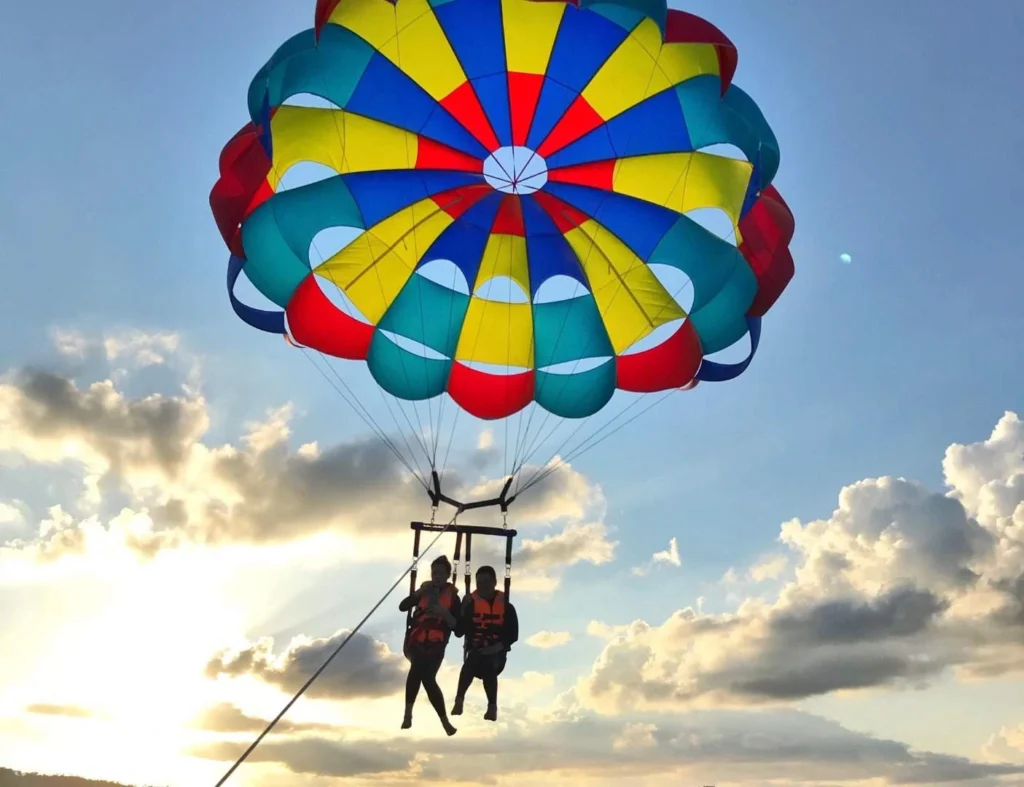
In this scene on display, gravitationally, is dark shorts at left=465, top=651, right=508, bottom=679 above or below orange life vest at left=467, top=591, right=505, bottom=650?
below

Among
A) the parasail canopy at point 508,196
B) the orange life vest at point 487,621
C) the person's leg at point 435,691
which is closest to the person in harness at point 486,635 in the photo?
the orange life vest at point 487,621

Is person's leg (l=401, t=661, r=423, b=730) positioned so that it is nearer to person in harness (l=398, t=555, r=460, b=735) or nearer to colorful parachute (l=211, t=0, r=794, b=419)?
person in harness (l=398, t=555, r=460, b=735)

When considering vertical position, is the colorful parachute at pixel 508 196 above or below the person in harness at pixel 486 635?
above

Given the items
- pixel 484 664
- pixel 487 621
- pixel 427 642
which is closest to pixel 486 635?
pixel 487 621

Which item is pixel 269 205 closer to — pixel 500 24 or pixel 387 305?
pixel 387 305

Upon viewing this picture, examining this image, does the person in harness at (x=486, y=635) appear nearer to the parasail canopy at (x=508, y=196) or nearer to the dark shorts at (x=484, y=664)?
the dark shorts at (x=484, y=664)

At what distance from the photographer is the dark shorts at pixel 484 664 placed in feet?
30.0

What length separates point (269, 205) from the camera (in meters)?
9.95

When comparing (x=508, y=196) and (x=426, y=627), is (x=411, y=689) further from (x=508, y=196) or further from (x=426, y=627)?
Result: (x=508, y=196)

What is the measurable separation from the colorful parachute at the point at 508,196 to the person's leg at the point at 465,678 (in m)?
2.96

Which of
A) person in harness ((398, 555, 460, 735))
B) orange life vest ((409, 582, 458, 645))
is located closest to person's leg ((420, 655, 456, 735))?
person in harness ((398, 555, 460, 735))

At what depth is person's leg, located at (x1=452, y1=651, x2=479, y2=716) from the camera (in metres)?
9.12

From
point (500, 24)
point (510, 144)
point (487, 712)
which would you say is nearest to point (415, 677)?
point (487, 712)

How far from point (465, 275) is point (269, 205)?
7.27ft
